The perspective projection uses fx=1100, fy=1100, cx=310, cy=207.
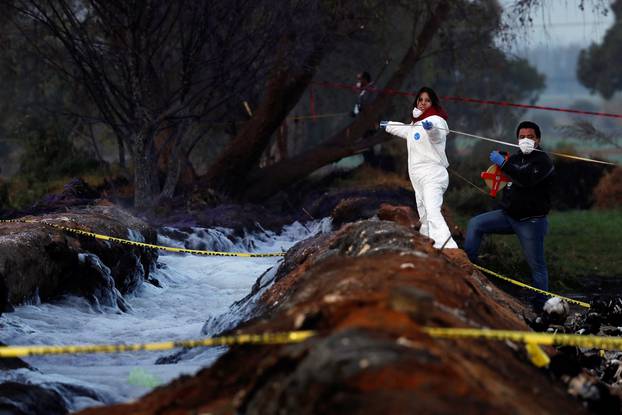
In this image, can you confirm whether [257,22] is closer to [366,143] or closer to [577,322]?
[366,143]

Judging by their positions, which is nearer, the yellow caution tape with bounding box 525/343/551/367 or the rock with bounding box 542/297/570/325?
the yellow caution tape with bounding box 525/343/551/367

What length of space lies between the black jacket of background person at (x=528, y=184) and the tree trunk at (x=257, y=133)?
13.3 m

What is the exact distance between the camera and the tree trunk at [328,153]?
1011 inches

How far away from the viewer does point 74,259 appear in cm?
1177

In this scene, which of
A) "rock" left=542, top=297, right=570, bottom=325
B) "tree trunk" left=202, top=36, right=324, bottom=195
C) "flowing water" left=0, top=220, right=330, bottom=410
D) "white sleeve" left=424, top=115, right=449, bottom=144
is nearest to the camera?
"flowing water" left=0, top=220, right=330, bottom=410

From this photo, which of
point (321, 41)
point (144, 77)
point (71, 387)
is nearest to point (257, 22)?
point (321, 41)

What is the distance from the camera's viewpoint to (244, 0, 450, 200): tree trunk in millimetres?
25688

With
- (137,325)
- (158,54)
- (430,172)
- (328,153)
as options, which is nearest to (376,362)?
(430,172)

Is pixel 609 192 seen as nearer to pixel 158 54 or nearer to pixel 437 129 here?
pixel 158 54

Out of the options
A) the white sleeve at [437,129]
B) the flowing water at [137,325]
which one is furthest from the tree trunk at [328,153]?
the white sleeve at [437,129]

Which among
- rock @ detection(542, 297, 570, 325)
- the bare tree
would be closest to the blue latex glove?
rock @ detection(542, 297, 570, 325)

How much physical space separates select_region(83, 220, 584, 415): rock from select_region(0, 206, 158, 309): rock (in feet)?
14.6

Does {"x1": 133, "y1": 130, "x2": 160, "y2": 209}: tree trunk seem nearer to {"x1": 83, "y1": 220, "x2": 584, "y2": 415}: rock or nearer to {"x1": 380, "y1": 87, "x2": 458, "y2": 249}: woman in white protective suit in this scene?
{"x1": 380, "y1": 87, "x2": 458, "y2": 249}: woman in white protective suit

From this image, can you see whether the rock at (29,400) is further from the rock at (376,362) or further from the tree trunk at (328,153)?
the tree trunk at (328,153)
